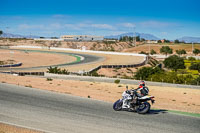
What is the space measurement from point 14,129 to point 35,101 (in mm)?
5066

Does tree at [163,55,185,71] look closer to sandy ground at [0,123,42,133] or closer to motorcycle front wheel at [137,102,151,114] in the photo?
motorcycle front wheel at [137,102,151,114]

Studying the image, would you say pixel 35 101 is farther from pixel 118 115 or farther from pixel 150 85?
pixel 150 85

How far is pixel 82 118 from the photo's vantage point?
12234mm

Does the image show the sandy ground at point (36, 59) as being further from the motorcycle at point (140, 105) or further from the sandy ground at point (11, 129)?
the sandy ground at point (11, 129)

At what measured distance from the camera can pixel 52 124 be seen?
1126 centimetres

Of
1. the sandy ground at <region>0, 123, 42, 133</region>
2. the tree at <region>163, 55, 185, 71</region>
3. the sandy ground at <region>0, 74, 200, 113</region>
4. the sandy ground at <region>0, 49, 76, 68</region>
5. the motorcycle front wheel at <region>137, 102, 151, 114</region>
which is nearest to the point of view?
the sandy ground at <region>0, 123, 42, 133</region>

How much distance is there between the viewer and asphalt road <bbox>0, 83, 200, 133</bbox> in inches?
432

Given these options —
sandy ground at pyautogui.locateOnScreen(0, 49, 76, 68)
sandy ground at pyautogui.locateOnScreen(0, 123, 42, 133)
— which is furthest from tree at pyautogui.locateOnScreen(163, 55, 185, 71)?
sandy ground at pyautogui.locateOnScreen(0, 123, 42, 133)

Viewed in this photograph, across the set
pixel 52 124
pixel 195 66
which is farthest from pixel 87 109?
pixel 195 66

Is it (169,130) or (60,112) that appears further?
(60,112)

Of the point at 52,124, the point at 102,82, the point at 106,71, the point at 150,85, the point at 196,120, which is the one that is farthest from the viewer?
the point at 106,71

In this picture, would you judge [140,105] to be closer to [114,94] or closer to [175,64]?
[114,94]

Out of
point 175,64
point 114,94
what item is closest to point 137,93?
point 114,94

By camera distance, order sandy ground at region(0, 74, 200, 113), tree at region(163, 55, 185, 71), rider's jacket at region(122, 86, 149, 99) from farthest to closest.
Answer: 1. tree at region(163, 55, 185, 71)
2. sandy ground at region(0, 74, 200, 113)
3. rider's jacket at region(122, 86, 149, 99)
